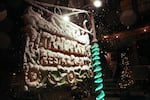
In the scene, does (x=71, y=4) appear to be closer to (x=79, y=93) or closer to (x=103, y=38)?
(x=79, y=93)

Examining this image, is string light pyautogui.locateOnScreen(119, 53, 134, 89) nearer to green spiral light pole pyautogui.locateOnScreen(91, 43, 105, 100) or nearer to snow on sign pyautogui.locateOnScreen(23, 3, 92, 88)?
green spiral light pole pyautogui.locateOnScreen(91, 43, 105, 100)

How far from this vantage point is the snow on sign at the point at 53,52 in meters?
4.72

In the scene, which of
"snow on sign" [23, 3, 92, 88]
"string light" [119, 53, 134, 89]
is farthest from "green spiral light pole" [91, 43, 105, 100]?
"string light" [119, 53, 134, 89]

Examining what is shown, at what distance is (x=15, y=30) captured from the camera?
6.66m

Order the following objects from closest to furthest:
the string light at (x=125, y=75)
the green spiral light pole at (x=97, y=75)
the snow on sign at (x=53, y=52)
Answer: the snow on sign at (x=53, y=52) → the green spiral light pole at (x=97, y=75) → the string light at (x=125, y=75)

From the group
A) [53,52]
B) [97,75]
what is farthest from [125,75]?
[53,52]

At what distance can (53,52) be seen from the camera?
544 centimetres

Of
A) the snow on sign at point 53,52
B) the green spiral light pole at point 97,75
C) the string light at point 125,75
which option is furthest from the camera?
the string light at point 125,75

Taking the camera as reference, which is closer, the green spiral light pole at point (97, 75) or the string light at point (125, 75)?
the green spiral light pole at point (97, 75)

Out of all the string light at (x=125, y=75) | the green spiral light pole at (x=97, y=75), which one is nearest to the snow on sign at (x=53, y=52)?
the green spiral light pole at (x=97, y=75)

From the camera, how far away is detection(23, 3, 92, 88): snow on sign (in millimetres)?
4723

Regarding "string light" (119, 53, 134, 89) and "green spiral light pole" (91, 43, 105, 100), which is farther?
"string light" (119, 53, 134, 89)

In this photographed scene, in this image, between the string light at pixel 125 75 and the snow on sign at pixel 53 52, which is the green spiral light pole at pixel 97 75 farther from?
the string light at pixel 125 75

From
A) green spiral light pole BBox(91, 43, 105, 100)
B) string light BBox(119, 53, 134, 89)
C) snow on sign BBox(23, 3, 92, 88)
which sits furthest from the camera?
string light BBox(119, 53, 134, 89)
